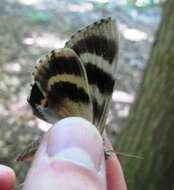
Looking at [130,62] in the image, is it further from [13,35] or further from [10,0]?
[10,0]

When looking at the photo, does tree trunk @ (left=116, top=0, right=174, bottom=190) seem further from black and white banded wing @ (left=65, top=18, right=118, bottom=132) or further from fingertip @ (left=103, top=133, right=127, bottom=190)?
black and white banded wing @ (left=65, top=18, right=118, bottom=132)

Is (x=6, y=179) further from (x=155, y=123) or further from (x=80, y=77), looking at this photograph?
(x=155, y=123)

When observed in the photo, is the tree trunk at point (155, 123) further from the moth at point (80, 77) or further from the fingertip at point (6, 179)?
the moth at point (80, 77)

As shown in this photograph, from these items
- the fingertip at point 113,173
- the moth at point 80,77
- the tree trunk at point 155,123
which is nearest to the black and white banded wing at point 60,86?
the moth at point 80,77

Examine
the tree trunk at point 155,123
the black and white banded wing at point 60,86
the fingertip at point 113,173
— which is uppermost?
the black and white banded wing at point 60,86

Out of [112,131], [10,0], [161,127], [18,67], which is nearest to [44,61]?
[161,127]

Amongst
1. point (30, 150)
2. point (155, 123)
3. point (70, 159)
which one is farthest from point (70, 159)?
point (155, 123)

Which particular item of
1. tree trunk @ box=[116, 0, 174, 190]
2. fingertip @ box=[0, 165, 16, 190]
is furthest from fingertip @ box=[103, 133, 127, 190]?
tree trunk @ box=[116, 0, 174, 190]
